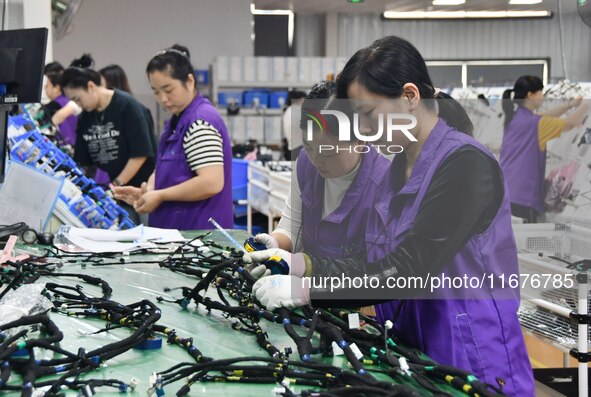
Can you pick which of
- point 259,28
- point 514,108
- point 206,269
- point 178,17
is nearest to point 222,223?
point 206,269

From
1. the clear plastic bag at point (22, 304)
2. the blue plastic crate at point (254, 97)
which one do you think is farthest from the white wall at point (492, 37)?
the clear plastic bag at point (22, 304)

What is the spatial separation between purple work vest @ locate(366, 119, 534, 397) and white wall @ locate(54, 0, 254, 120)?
8328 mm

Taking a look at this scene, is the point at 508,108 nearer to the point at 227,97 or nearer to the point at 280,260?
the point at 280,260

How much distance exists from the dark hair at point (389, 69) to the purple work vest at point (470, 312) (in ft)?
0.35

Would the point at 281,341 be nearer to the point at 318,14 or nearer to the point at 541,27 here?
the point at 318,14

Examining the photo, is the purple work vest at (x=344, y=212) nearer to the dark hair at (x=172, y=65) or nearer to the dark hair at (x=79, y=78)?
the dark hair at (x=172, y=65)

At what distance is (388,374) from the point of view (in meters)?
1.18

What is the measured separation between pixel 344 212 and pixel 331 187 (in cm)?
10

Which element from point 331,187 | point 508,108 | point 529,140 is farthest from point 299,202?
point 508,108

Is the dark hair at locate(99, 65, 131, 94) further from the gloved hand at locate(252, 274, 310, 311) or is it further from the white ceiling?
the white ceiling

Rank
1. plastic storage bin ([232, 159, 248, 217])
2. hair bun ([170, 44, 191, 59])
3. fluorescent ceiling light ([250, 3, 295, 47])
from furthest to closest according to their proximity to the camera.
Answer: fluorescent ceiling light ([250, 3, 295, 47]), plastic storage bin ([232, 159, 248, 217]), hair bun ([170, 44, 191, 59])

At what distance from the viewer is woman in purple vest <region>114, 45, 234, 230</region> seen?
2.81m

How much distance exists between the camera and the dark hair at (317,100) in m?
1.67

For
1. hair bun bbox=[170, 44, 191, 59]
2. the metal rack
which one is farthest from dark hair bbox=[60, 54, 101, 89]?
the metal rack
